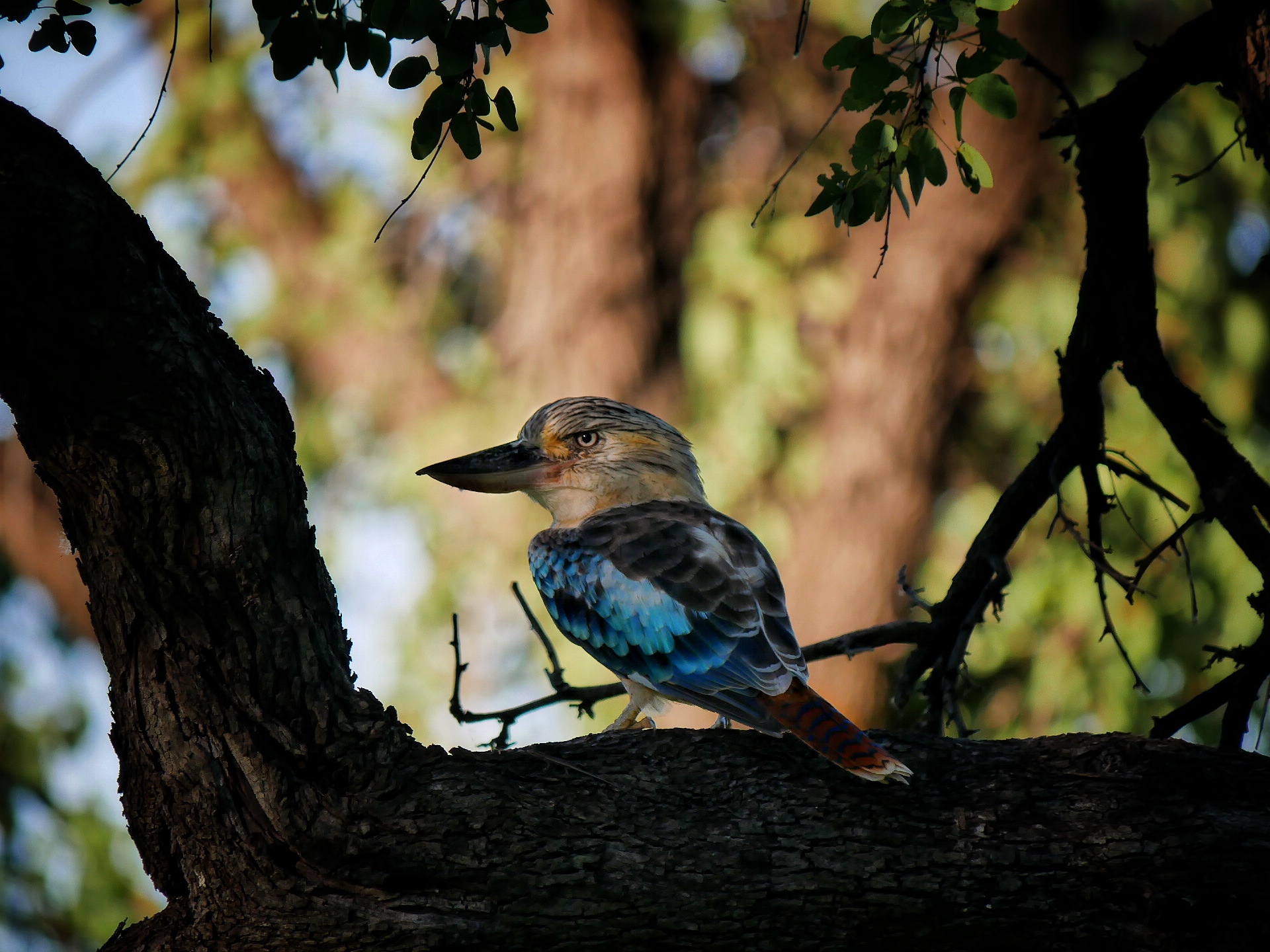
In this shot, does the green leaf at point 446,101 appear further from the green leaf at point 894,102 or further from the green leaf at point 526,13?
the green leaf at point 894,102

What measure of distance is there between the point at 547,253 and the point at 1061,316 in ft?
9.73

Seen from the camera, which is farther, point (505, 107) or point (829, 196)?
point (829, 196)

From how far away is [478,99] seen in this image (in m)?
2.87

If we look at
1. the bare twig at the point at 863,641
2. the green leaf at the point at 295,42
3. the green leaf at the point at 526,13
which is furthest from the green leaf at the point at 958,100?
the green leaf at the point at 295,42

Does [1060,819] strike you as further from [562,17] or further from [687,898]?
[562,17]

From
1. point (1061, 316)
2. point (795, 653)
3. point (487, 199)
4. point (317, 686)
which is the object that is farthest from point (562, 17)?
point (317, 686)

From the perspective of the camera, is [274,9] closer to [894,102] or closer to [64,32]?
[64,32]

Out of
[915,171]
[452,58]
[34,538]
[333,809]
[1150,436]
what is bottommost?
[333,809]

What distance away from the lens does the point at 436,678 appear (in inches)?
316

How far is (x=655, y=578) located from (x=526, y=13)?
140cm

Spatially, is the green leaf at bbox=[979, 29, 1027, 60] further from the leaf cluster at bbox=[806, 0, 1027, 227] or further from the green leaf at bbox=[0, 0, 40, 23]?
the green leaf at bbox=[0, 0, 40, 23]

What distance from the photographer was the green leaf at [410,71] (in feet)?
9.04

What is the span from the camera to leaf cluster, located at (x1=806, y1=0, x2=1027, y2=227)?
270 centimetres

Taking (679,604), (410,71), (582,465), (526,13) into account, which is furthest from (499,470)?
(526,13)
